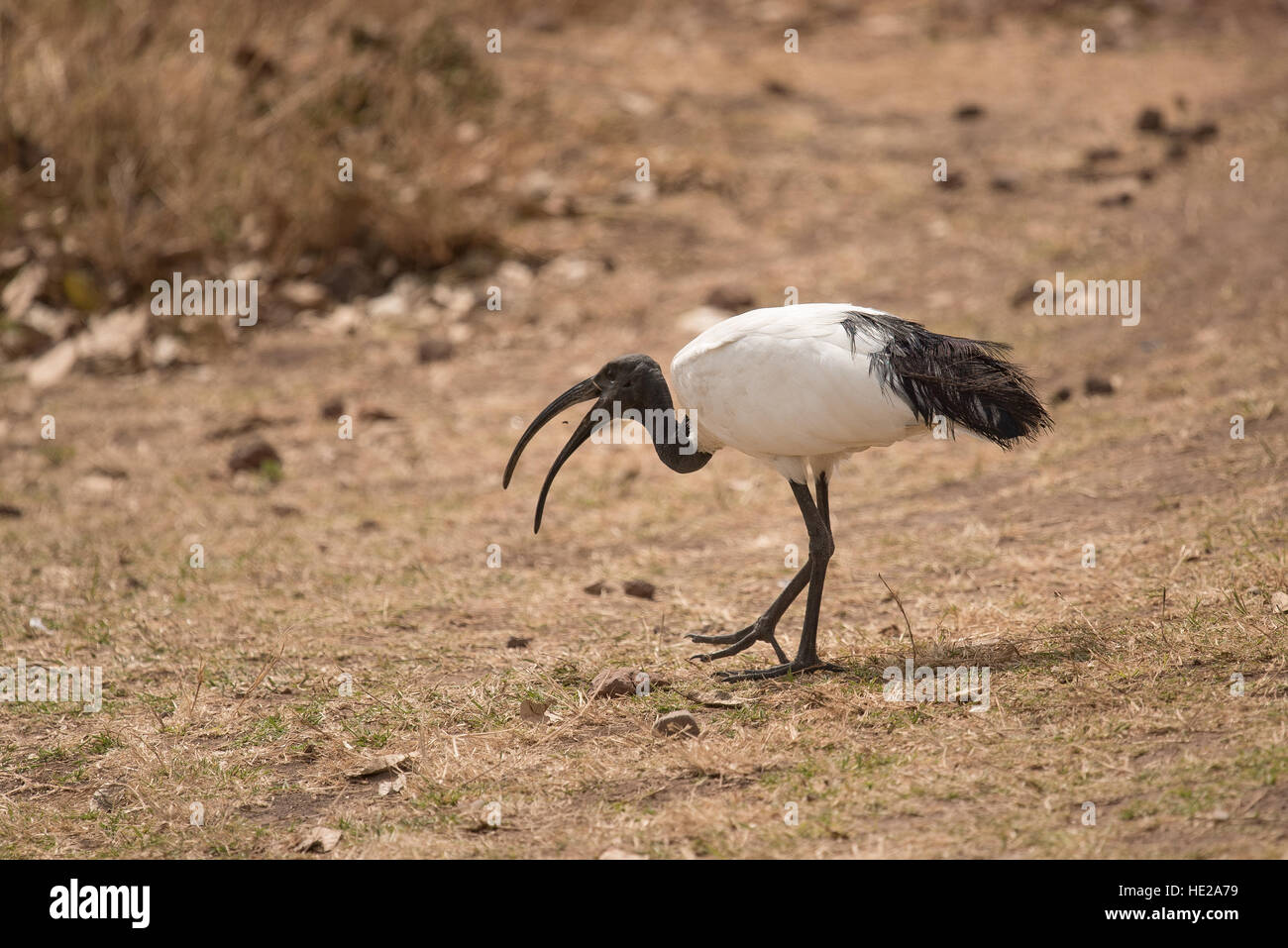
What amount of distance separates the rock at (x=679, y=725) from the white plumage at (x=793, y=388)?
3.22ft

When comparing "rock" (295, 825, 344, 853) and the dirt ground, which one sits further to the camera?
the dirt ground

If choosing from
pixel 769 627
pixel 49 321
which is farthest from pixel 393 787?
pixel 49 321

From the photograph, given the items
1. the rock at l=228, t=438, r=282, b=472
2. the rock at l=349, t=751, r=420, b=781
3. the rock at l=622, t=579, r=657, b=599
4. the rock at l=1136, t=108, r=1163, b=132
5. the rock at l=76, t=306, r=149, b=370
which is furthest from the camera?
the rock at l=1136, t=108, r=1163, b=132

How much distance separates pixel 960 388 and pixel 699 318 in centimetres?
571

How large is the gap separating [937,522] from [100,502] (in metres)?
4.82

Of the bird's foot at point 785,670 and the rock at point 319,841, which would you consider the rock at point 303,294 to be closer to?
the bird's foot at point 785,670

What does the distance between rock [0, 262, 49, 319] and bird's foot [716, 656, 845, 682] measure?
816cm

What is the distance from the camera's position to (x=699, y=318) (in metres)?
10.0

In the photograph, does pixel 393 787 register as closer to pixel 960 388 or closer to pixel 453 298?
pixel 960 388

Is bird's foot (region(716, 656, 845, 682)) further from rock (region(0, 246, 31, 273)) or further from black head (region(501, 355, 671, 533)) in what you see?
rock (region(0, 246, 31, 273))

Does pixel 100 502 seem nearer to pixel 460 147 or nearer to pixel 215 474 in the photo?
pixel 215 474

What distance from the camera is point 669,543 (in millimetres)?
6730

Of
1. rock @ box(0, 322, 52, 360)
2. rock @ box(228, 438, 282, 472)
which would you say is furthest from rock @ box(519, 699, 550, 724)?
rock @ box(0, 322, 52, 360)

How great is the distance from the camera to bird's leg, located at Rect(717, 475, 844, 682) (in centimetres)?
468
